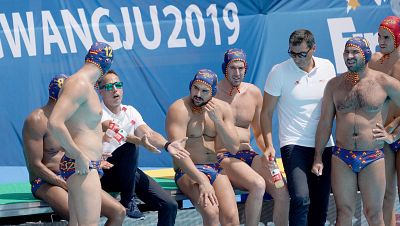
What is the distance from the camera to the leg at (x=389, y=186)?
9.30 metres

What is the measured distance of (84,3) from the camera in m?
12.4

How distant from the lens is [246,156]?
376 inches

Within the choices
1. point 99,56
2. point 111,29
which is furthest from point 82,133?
point 111,29

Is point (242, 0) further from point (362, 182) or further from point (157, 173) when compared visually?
point (362, 182)

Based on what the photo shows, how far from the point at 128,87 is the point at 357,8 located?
3201 millimetres

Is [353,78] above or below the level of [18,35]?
below

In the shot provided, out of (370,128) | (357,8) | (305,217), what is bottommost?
(305,217)

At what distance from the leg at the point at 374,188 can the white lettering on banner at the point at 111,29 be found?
168 inches

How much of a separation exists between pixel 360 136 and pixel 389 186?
2.20ft

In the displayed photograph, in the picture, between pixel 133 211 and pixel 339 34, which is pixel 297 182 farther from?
pixel 339 34

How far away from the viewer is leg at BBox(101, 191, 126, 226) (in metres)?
8.62

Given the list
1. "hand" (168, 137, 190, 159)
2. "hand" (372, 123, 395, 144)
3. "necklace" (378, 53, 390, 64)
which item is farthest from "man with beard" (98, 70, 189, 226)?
"necklace" (378, 53, 390, 64)

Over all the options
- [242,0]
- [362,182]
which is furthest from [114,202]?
[242,0]

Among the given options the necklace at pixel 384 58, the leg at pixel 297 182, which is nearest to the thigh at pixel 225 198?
the leg at pixel 297 182
